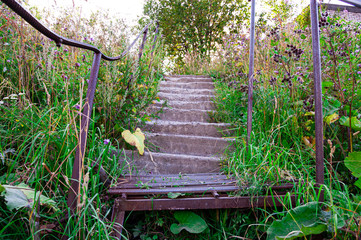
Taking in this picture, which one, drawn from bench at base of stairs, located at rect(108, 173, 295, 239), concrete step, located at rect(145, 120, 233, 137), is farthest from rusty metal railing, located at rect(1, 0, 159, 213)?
concrete step, located at rect(145, 120, 233, 137)

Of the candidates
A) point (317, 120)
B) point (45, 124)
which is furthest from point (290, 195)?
point (45, 124)

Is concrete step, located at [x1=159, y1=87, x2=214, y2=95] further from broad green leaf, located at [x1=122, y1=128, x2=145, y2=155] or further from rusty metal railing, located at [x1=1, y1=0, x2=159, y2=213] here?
rusty metal railing, located at [x1=1, y1=0, x2=159, y2=213]

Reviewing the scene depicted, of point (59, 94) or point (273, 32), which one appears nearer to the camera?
point (59, 94)

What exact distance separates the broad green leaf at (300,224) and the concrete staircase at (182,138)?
893 mm

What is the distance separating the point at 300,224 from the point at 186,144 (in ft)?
4.52

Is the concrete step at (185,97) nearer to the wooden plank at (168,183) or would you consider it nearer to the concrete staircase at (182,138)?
the concrete staircase at (182,138)

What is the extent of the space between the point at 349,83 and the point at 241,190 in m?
1.41

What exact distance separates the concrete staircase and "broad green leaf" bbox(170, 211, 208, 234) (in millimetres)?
540

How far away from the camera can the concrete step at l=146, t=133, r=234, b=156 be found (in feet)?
7.56

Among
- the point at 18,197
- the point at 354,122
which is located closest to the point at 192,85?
the point at 354,122

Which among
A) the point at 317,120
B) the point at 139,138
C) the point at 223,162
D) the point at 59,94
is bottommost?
the point at 223,162

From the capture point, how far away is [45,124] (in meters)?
1.46

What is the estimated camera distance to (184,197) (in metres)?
1.39

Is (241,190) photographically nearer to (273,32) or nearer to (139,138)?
(139,138)
